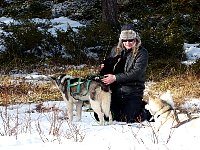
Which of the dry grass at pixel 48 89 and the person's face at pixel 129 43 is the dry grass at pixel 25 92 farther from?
the person's face at pixel 129 43

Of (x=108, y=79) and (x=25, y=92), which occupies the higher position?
(x=108, y=79)

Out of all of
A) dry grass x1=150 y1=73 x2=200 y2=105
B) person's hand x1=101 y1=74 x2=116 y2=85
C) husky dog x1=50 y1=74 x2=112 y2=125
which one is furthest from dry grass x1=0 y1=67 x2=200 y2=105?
person's hand x1=101 y1=74 x2=116 y2=85

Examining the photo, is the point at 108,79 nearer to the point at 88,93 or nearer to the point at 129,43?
the point at 88,93

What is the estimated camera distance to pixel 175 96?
29.1 ft

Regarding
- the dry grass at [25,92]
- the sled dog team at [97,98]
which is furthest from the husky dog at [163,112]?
the dry grass at [25,92]

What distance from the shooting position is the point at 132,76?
671 cm

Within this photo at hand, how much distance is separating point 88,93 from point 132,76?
2.27ft

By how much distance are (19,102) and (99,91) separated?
2513mm

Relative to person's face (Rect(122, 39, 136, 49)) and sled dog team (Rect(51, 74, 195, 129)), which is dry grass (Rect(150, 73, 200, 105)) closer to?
person's face (Rect(122, 39, 136, 49))

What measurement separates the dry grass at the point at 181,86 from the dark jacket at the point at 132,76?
1563mm

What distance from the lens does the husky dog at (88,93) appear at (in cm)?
653

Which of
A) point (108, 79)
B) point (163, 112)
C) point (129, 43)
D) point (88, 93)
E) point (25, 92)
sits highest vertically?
point (129, 43)

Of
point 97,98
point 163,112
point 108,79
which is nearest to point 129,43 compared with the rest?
point 108,79

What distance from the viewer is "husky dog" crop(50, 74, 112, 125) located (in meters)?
6.53
